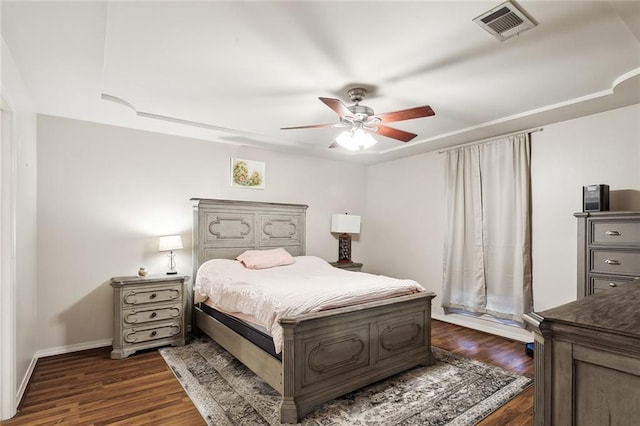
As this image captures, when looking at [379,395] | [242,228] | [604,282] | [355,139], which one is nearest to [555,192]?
[604,282]

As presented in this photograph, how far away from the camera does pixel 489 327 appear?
4.18m

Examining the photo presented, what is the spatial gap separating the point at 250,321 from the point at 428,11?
252 centimetres

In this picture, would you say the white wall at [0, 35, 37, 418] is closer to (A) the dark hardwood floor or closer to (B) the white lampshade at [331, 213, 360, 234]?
(A) the dark hardwood floor

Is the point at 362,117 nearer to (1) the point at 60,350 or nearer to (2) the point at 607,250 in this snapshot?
(2) the point at 607,250

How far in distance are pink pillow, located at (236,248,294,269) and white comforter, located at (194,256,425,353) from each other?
0.08 m

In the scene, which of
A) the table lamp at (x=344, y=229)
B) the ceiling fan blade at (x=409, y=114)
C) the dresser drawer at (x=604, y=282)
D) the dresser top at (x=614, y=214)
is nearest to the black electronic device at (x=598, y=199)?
the dresser top at (x=614, y=214)

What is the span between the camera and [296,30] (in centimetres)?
205

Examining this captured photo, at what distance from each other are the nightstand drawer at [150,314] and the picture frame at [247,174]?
69.7 inches

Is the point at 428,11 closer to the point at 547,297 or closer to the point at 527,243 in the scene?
the point at 527,243

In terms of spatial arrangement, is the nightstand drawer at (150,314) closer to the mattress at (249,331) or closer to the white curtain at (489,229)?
the mattress at (249,331)

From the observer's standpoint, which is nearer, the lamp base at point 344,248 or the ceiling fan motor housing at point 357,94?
the ceiling fan motor housing at point 357,94

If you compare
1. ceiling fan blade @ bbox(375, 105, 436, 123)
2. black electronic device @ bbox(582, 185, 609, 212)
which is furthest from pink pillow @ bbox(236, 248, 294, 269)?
black electronic device @ bbox(582, 185, 609, 212)

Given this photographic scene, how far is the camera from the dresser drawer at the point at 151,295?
11.1 ft

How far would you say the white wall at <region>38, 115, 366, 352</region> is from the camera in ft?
11.2
